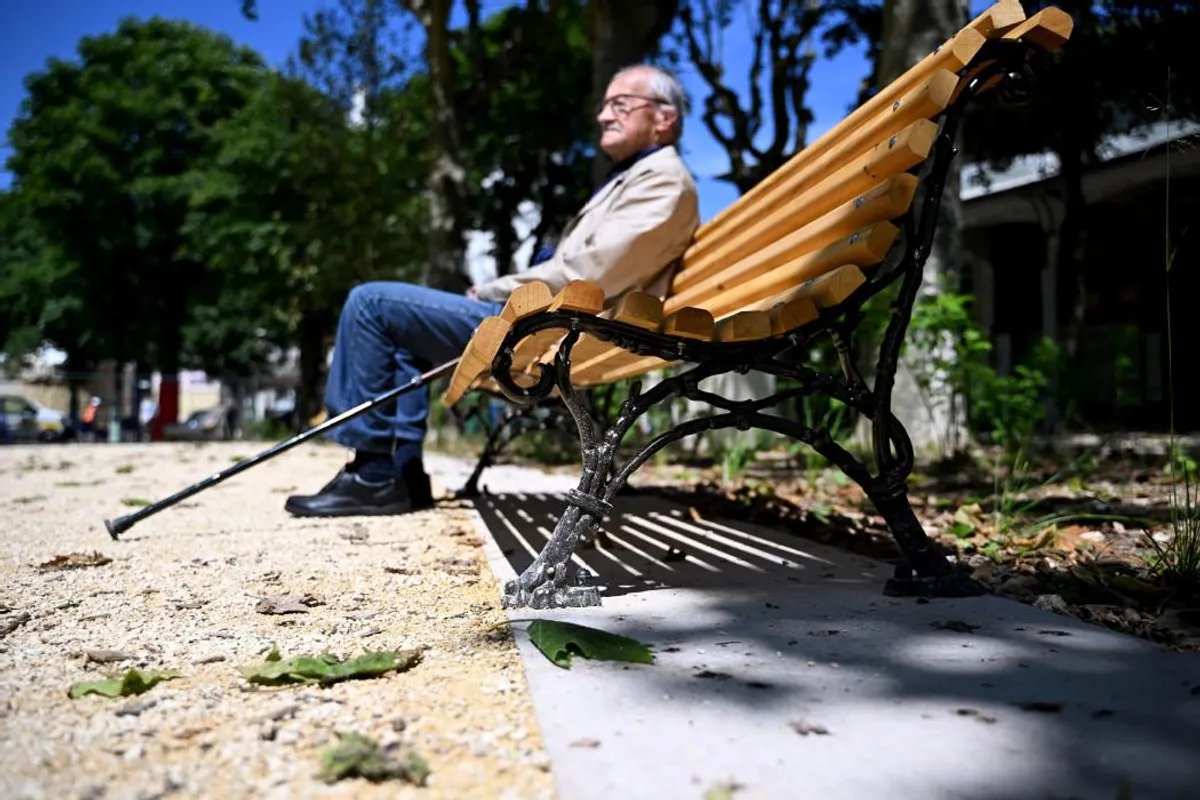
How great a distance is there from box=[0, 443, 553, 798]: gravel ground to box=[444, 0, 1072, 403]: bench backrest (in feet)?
2.38

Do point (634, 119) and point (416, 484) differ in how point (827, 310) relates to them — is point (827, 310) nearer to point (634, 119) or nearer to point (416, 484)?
point (634, 119)

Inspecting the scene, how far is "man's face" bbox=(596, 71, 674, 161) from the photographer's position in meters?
3.55

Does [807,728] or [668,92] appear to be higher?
[668,92]

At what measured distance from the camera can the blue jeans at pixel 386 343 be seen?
3965 millimetres

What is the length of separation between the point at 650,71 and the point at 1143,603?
2.35 m

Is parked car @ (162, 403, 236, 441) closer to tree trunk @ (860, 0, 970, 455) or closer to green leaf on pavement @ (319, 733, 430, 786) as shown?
tree trunk @ (860, 0, 970, 455)

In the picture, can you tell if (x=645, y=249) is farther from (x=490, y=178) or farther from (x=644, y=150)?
(x=490, y=178)

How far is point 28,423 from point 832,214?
23.8 metres

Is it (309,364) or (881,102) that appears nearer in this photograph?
(881,102)

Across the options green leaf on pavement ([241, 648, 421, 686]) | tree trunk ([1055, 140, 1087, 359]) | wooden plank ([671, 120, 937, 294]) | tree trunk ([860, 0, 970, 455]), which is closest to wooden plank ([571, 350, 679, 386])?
wooden plank ([671, 120, 937, 294])

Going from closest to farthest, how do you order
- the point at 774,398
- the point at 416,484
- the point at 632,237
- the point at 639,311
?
the point at 639,311
the point at 774,398
the point at 632,237
the point at 416,484

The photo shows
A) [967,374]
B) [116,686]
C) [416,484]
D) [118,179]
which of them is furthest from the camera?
[118,179]

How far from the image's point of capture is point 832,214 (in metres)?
2.32

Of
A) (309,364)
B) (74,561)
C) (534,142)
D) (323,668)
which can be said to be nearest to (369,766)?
(323,668)
